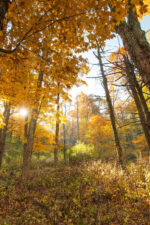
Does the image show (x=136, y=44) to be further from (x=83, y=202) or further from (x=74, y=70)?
(x=83, y=202)

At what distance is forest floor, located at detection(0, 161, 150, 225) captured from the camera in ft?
10.1

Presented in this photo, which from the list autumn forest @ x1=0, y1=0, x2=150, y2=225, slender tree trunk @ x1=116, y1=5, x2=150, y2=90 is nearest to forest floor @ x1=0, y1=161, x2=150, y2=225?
autumn forest @ x1=0, y1=0, x2=150, y2=225

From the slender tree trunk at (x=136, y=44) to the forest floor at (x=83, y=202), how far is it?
3492 millimetres

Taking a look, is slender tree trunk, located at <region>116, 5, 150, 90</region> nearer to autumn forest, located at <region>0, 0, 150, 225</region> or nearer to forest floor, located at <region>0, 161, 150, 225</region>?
autumn forest, located at <region>0, 0, 150, 225</region>

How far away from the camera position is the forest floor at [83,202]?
307 cm

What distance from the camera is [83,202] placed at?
12.3 ft

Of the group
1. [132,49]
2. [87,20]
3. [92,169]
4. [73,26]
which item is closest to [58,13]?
[73,26]

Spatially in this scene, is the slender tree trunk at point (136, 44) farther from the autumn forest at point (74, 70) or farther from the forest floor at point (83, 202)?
the forest floor at point (83, 202)

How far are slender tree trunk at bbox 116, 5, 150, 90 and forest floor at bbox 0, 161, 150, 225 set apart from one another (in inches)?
137

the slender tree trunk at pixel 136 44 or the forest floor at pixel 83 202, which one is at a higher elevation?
the slender tree trunk at pixel 136 44

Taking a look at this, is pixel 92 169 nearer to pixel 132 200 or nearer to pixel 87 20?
pixel 132 200

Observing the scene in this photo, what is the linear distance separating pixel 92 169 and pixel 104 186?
5.30 feet

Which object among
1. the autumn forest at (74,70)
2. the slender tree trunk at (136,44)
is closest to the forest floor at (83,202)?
the autumn forest at (74,70)

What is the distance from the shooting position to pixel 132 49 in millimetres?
2057
